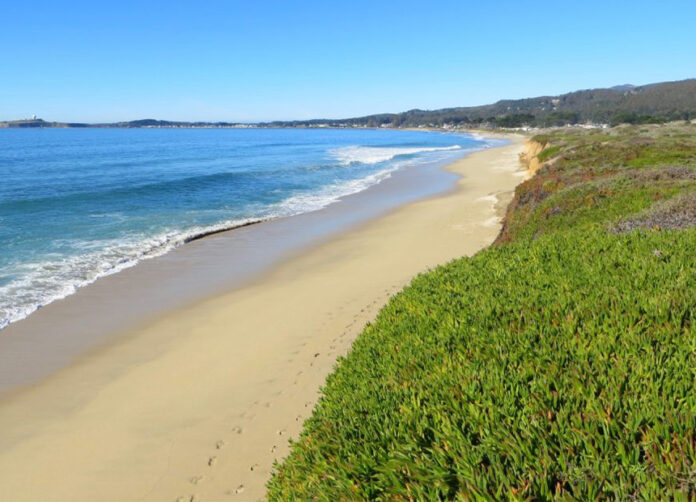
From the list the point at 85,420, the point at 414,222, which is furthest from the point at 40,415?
the point at 414,222

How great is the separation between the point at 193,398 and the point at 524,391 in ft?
21.1

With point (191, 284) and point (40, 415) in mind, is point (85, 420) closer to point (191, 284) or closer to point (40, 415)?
point (40, 415)

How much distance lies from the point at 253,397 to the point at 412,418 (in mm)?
5322

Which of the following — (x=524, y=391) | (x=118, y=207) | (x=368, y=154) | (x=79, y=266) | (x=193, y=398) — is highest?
(x=524, y=391)

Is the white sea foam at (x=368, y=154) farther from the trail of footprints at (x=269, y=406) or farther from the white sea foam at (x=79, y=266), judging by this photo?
the trail of footprints at (x=269, y=406)

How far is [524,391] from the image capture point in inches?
131

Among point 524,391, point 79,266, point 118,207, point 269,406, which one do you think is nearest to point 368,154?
point 118,207

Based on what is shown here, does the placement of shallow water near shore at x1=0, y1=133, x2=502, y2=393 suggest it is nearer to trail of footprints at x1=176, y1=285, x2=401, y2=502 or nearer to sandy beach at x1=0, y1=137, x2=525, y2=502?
sandy beach at x1=0, y1=137, x2=525, y2=502

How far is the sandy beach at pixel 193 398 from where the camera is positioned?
6.32 m

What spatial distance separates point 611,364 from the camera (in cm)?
353

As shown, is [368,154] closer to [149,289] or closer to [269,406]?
[149,289]

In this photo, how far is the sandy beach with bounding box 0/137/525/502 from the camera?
632 cm

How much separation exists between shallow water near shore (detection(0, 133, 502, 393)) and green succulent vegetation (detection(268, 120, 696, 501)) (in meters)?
8.14

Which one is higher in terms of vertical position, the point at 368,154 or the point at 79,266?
the point at 368,154
